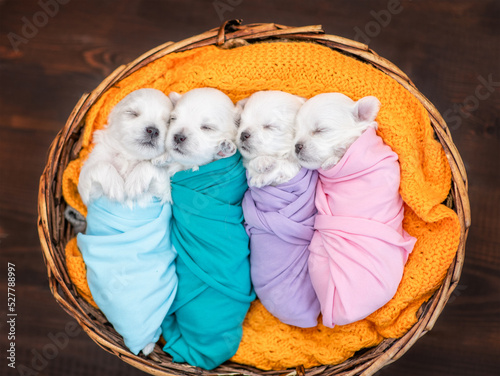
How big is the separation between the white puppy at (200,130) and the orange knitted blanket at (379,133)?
0.18m

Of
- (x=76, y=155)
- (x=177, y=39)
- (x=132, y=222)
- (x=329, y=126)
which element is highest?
(x=177, y=39)

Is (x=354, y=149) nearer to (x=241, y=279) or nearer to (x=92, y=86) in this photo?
(x=241, y=279)

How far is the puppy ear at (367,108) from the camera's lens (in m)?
1.45

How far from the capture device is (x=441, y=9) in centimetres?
216

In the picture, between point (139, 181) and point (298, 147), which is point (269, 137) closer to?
point (298, 147)

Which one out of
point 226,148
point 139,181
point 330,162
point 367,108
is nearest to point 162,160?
point 139,181

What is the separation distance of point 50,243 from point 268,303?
2.73 ft

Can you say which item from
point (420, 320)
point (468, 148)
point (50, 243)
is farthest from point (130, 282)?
point (468, 148)

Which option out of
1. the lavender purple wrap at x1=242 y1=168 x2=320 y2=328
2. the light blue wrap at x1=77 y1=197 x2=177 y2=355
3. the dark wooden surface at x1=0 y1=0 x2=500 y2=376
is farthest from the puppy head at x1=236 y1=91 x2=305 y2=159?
the dark wooden surface at x1=0 y1=0 x2=500 y2=376

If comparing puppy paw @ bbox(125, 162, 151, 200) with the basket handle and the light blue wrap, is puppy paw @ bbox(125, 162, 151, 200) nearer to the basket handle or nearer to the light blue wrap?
the light blue wrap

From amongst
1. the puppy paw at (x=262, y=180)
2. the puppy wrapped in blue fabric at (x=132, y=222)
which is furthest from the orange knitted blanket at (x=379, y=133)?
the puppy paw at (x=262, y=180)

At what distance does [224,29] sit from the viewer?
5.49 ft

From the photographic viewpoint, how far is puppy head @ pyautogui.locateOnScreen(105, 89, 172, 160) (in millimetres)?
1523

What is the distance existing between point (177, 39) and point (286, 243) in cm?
119
